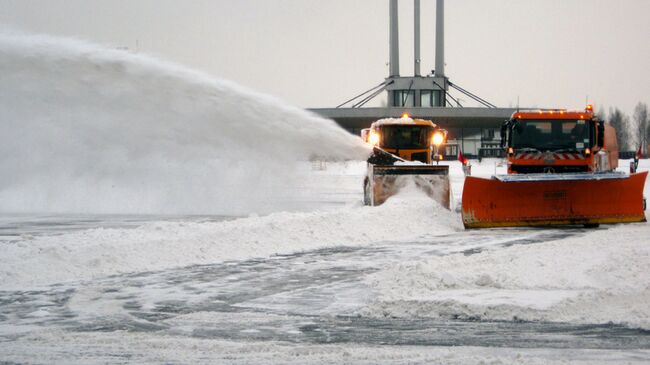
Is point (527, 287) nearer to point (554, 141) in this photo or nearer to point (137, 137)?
point (554, 141)

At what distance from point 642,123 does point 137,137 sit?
12778 centimetres

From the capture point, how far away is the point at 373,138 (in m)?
22.2

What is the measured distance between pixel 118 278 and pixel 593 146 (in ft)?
39.9

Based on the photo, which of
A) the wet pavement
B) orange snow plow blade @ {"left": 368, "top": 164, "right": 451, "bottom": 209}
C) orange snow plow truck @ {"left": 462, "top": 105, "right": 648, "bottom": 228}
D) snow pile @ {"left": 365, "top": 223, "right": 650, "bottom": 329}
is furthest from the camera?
orange snow plow blade @ {"left": 368, "top": 164, "right": 451, "bottom": 209}

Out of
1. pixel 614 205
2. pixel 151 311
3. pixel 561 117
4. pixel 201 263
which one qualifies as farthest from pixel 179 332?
pixel 561 117

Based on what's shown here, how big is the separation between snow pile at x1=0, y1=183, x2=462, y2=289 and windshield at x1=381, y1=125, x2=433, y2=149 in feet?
12.9

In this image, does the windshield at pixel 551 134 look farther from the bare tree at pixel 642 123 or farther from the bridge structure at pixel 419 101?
the bare tree at pixel 642 123

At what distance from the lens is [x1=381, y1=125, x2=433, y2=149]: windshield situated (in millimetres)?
22391

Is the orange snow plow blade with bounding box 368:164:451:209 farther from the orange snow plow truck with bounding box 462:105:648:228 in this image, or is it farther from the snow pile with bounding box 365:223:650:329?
the snow pile with bounding box 365:223:650:329

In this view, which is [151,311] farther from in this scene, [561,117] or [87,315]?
[561,117]

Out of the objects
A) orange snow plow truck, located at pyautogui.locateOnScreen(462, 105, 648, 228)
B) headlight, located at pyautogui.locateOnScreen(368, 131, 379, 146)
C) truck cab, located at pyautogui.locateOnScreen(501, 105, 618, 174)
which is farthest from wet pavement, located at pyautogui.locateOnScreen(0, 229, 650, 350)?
headlight, located at pyautogui.locateOnScreen(368, 131, 379, 146)

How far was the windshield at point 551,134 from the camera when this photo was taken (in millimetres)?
19078

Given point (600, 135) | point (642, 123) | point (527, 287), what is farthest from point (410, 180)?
point (642, 123)

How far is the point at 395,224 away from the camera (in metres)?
16.4
